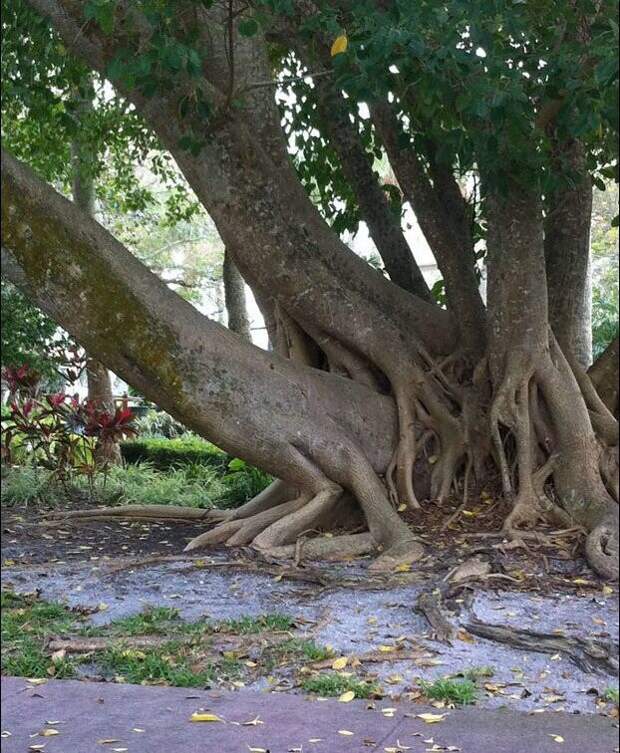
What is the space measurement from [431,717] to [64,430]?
12.3ft

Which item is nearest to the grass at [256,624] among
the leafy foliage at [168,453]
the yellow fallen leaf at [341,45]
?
the yellow fallen leaf at [341,45]

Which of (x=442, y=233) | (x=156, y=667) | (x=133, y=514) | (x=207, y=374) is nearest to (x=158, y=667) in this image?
(x=156, y=667)

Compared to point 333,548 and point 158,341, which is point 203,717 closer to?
point 333,548

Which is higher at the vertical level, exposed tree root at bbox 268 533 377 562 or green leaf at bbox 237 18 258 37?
green leaf at bbox 237 18 258 37

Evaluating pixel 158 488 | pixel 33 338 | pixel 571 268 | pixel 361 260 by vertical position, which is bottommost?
pixel 158 488

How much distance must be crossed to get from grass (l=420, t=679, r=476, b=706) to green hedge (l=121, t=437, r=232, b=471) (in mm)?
7150

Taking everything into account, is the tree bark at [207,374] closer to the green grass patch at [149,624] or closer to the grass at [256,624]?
the grass at [256,624]

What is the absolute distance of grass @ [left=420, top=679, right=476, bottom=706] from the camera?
336cm

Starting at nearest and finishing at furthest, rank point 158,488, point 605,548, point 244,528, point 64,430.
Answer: point 605,548, point 244,528, point 64,430, point 158,488

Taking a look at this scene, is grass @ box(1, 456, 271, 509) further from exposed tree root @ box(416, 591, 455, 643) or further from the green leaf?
the green leaf

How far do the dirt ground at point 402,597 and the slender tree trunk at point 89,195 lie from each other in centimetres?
209

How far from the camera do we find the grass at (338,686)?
3.47 meters

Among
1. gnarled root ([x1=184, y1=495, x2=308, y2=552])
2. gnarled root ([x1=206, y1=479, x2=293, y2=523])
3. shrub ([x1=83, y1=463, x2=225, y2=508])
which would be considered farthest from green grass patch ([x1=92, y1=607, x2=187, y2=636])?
shrub ([x1=83, y1=463, x2=225, y2=508])

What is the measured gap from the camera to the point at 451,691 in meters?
3.44
